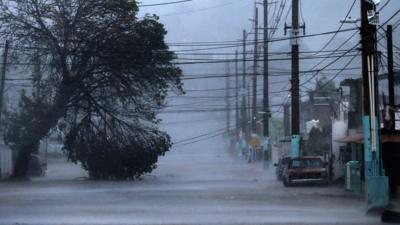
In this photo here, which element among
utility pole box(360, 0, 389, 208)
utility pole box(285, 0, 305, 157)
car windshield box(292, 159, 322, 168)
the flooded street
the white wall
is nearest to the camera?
the flooded street

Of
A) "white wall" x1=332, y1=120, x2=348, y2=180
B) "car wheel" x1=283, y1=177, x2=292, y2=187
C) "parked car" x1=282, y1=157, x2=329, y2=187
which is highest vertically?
"white wall" x1=332, y1=120, x2=348, y2=180

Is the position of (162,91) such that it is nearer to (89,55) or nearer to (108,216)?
(89,55)

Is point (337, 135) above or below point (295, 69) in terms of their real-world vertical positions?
below

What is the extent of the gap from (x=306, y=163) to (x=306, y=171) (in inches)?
28.1

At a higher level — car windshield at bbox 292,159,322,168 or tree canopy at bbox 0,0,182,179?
tree canopy at bbox 0,0,182,179

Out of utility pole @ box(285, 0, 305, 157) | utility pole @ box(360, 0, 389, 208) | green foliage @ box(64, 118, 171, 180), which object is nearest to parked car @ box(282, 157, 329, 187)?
utility pole @ box(285, 0, 305, 157)

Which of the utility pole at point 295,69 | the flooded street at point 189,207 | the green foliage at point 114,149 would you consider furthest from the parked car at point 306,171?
the green foliage at point 114,149

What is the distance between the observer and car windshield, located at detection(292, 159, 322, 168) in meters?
36.1

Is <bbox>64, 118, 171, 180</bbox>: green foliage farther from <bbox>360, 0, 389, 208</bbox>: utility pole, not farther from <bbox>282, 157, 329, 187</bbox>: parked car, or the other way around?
A: <bbox>360, 0, 389, 208</bbox>: utility pole

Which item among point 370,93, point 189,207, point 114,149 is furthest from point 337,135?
point 189,207

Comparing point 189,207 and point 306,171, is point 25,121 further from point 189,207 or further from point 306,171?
point 189,207

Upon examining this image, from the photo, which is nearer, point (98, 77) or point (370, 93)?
point (370, 93)

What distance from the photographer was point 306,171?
35.7m

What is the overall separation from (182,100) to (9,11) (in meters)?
78.5
